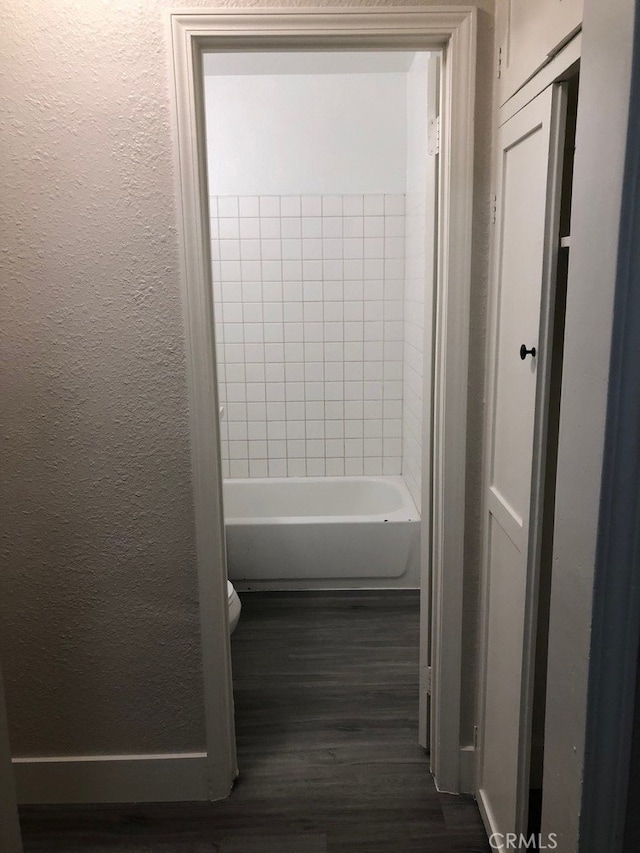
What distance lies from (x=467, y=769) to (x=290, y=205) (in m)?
2.93

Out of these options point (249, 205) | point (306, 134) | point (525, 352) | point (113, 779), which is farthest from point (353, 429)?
point (525, 352)

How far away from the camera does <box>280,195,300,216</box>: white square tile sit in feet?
11.9

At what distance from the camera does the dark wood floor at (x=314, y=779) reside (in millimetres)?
1809

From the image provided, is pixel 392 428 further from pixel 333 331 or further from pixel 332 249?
pixel 332 249

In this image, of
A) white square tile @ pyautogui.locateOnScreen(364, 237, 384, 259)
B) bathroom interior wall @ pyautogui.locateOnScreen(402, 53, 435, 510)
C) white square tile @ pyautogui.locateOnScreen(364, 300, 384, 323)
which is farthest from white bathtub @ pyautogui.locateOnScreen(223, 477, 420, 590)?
white square tile @ pyautogui.locateOnScreen(364, 237, 384, 259)

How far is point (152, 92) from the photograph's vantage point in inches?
62.6

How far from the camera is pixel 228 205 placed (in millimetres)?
3631

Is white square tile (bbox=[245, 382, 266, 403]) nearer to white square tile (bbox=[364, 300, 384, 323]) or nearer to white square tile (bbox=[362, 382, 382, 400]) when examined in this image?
white square tile (bbox=[362, 382, 382, 400])

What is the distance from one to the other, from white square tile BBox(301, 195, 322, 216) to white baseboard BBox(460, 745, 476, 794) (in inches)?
111

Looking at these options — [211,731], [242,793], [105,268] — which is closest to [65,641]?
[211,731]

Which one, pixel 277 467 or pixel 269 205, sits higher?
pixel 269 205

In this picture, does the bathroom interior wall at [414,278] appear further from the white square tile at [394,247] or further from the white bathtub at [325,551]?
the white bathtub at [325,551]

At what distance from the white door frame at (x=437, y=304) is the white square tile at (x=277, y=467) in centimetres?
198

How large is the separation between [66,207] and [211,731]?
1550 millimetres
